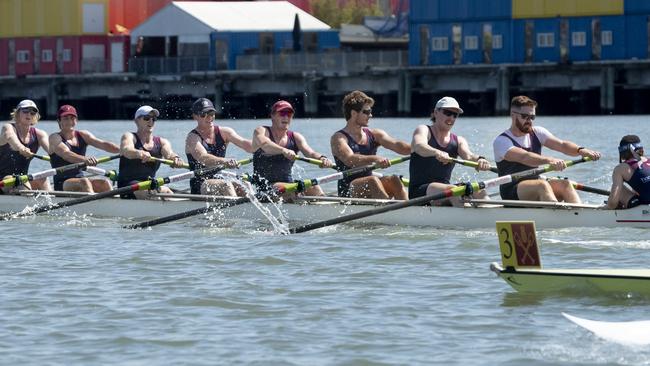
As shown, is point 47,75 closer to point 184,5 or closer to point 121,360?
point 184,5

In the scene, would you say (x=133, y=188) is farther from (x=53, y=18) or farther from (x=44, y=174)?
(x=53, y=18)

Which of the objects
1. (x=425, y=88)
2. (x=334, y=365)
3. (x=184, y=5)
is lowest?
(x=334, y=365)

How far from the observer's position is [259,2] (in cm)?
6906

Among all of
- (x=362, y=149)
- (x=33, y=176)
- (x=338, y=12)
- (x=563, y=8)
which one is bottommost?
(x=33, y=176)

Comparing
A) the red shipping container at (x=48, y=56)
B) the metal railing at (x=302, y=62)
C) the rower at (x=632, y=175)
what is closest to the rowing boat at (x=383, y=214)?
the rower at (x=632, y=175)

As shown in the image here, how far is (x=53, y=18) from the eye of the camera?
6925 cm

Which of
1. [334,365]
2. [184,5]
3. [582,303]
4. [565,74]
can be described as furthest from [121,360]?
[184,5]

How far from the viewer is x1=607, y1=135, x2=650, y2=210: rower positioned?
15.3 m

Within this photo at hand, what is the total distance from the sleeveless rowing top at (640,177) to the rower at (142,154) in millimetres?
6145

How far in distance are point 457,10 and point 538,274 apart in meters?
48.7

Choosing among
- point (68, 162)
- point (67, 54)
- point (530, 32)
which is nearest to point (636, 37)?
point (530, 32)

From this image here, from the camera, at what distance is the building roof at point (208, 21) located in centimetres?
6481

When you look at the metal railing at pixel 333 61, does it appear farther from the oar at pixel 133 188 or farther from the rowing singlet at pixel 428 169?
the rowing singlet at pixel 428 169

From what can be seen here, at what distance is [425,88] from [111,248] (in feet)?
143
